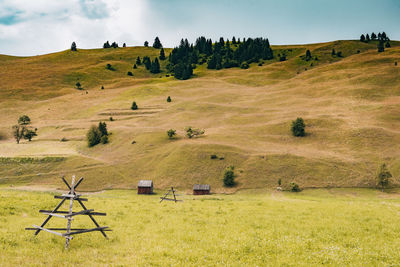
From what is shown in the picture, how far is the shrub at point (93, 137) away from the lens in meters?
100

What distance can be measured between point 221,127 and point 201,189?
51.9m

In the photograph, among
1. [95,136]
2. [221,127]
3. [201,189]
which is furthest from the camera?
[221,127]

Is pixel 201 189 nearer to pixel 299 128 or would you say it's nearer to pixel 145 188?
pixel 145 188

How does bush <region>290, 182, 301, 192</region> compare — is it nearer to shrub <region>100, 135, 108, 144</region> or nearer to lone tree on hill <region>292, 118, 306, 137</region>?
lone tree on hill <region>292, 118, 306, 137</region>

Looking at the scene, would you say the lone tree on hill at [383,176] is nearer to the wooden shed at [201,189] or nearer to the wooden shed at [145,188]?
the wooden shed at [201,189]

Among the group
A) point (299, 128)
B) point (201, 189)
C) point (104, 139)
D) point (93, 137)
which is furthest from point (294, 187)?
point (93, 137)

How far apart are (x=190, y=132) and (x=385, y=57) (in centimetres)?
15286

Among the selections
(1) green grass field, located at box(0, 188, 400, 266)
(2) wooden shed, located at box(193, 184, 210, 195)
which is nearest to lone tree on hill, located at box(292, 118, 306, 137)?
(2) wooden shed, located at box(193, 184, 210, 195)

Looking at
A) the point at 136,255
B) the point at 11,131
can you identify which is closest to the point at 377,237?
the point at 136,255

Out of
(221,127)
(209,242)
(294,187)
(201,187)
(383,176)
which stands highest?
(209,242)

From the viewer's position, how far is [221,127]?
11300 cm

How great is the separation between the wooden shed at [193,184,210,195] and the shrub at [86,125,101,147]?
52445mm

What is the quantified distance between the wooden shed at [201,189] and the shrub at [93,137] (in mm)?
52445

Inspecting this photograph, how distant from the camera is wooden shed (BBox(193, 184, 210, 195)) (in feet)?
208
